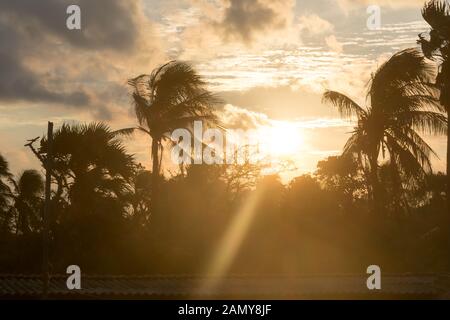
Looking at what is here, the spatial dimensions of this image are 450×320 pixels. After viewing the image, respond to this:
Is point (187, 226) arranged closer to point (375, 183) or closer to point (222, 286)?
point (375, 183)

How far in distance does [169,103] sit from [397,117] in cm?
787

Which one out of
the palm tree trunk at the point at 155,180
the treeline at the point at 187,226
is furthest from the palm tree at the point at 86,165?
the palm tree trunk at the point at 155,180

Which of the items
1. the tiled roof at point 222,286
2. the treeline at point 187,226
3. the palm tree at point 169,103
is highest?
the palm tree at point 169,103

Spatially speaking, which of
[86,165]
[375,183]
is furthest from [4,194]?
[375,183]

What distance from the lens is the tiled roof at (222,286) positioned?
1372 centimetres

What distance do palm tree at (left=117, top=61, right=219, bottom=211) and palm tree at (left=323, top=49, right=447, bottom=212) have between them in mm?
4845

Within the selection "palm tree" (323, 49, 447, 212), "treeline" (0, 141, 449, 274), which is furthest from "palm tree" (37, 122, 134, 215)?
"palm tree" (323, 49, 447, 212)

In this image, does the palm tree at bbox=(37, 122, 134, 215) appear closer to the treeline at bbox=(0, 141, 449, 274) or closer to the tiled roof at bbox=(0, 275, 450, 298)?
the treeline at bbox=(0, 141, 449, 274)

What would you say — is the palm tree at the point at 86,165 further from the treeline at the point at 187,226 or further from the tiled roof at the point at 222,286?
the tiled roof at the point at 222,286

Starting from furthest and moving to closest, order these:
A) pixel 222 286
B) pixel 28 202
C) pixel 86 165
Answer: pixel 28 202
pixel 86 165
pixel 222 286

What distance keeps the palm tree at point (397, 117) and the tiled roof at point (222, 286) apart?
8.09 m

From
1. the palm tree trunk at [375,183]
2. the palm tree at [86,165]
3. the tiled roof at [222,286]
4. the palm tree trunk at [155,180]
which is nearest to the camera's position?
the tiled roof at [222,286]

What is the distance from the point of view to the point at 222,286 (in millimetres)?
15438
